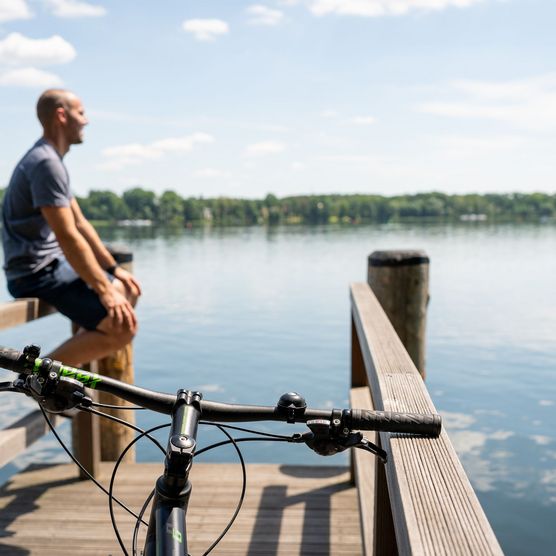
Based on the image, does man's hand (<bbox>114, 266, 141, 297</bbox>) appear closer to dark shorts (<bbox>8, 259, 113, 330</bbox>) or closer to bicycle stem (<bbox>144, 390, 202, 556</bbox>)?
dark shorts (<bbox>8, 259, 113, 330</bbox>)

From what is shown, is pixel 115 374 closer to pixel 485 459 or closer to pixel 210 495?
pixel 210 495

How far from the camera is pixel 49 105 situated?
3.95m

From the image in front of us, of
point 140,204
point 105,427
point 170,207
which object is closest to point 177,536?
point 105,427

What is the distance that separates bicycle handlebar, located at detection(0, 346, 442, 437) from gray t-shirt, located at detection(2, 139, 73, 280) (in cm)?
234

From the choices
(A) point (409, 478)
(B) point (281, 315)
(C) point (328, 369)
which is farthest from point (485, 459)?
(B) point (281, 315)

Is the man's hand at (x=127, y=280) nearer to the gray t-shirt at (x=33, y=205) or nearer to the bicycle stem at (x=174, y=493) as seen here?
the gray t-shirt at (x=33, y=205)

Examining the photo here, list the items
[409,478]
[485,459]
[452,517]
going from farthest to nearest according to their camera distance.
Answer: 1. [485,459]
2. [409,478]
3. [452,517]

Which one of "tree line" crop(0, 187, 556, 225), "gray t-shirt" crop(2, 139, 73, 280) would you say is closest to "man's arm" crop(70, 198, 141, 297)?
"gray t-shirt" crop(2, 139, 73, 280)

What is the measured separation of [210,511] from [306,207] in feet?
486

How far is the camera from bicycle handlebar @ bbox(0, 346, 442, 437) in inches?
56.0

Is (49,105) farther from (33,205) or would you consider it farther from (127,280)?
(127,280)

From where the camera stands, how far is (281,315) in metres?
24.2

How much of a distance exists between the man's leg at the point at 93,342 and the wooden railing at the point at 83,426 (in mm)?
230

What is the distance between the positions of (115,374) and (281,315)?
19563 millimetres
